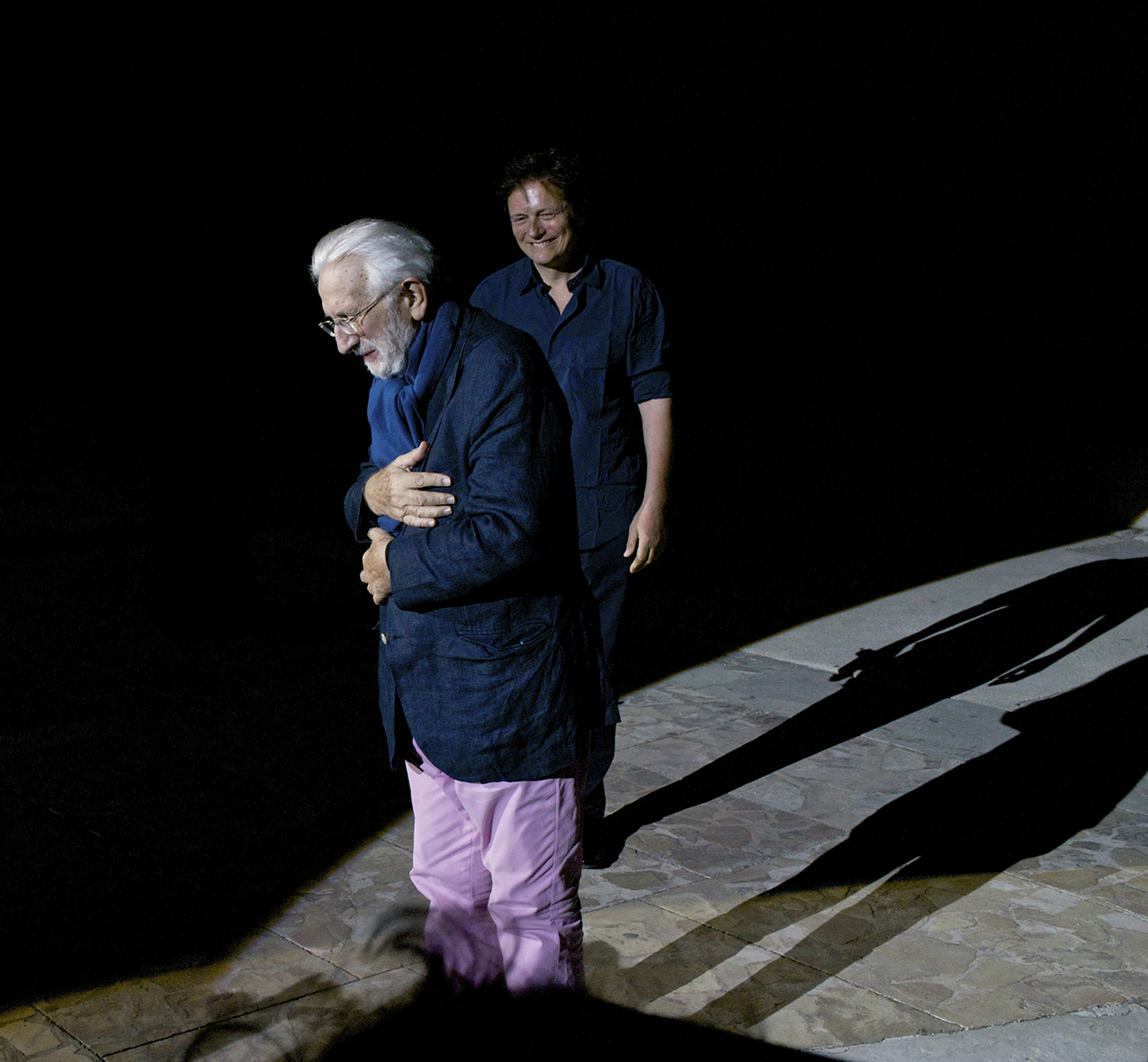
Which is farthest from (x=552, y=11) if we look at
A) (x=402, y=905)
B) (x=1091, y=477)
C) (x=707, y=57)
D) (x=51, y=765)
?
(x=402, y=905)

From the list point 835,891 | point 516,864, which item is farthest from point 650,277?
point 516,864

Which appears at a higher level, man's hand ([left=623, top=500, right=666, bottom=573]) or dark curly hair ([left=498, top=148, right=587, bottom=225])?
dark curly hair ([left=498, top=148, right=587, bottom=225])

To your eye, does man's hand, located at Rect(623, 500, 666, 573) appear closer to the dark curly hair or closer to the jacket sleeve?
the dark curly hair

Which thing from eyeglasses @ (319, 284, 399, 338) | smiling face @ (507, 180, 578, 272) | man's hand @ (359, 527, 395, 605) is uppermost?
smiling face @ (507, 180, 578, 272)

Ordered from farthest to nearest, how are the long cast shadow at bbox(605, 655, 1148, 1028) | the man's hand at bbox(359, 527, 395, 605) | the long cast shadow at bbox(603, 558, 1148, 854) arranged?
the long cast shadow at bbox(603, 558, 1148, 854)
the long cast shadow at bbox(605, 655, 1148, 1028)
the man's hand at bbox(359, 527, 395, 605)

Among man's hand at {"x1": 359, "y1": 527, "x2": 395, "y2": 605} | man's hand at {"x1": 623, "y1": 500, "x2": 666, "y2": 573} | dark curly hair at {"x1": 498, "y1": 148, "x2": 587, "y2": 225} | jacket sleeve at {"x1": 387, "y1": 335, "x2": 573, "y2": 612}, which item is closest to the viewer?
jacket sleeve at {"x1": 387, "y1": 335, "x2": 573, "y2": 612}

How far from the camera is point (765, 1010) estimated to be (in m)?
2.72

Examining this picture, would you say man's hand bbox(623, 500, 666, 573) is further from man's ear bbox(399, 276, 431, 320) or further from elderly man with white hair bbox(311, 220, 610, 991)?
man's ear bbox(399, 276, 431, 320)

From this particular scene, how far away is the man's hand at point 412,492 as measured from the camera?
2.06 meters

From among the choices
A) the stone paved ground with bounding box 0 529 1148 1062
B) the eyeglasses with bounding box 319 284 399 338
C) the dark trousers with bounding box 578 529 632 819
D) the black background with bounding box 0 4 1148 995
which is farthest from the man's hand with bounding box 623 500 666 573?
the black background with bounding box 0 4 1148 995

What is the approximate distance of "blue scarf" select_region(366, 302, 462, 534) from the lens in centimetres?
205

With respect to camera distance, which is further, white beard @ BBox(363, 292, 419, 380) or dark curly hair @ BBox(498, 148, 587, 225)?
dark curly hair @ BBox(498, 148, 587, 225)

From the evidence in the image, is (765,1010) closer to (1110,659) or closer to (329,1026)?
(329,1026)

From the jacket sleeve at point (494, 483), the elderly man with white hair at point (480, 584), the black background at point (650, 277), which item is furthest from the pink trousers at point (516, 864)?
the black background at point (650, 277)
